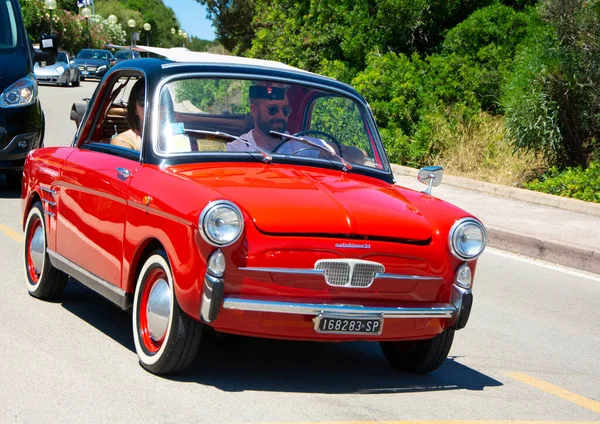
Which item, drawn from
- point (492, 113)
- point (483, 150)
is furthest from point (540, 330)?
point (492, 113)

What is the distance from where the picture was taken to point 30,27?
191ft

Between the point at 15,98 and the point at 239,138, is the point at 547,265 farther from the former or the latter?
the point at 15,98

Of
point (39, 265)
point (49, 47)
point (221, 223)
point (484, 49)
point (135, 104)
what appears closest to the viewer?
point (221, 223)

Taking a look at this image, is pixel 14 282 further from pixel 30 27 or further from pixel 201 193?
pixel 30 27

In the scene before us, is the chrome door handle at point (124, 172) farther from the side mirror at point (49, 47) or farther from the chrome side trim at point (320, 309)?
the side mirror at point (49, 47)

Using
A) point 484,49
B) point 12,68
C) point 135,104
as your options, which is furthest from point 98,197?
point 484,49

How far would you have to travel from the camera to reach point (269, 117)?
257 inches

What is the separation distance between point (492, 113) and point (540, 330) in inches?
460

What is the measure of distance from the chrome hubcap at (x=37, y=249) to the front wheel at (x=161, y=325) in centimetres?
179

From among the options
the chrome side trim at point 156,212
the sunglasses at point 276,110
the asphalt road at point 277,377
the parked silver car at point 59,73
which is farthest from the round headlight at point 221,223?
the parked silver car at point 59,73

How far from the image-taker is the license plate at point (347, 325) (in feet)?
16.9

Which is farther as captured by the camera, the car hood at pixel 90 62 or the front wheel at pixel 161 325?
the car hood at pixel 90 62

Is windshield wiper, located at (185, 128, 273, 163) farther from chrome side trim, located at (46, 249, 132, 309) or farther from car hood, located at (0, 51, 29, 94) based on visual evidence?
car hood, located at (0, 51, 29, 94)

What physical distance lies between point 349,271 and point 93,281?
5.99 feet
